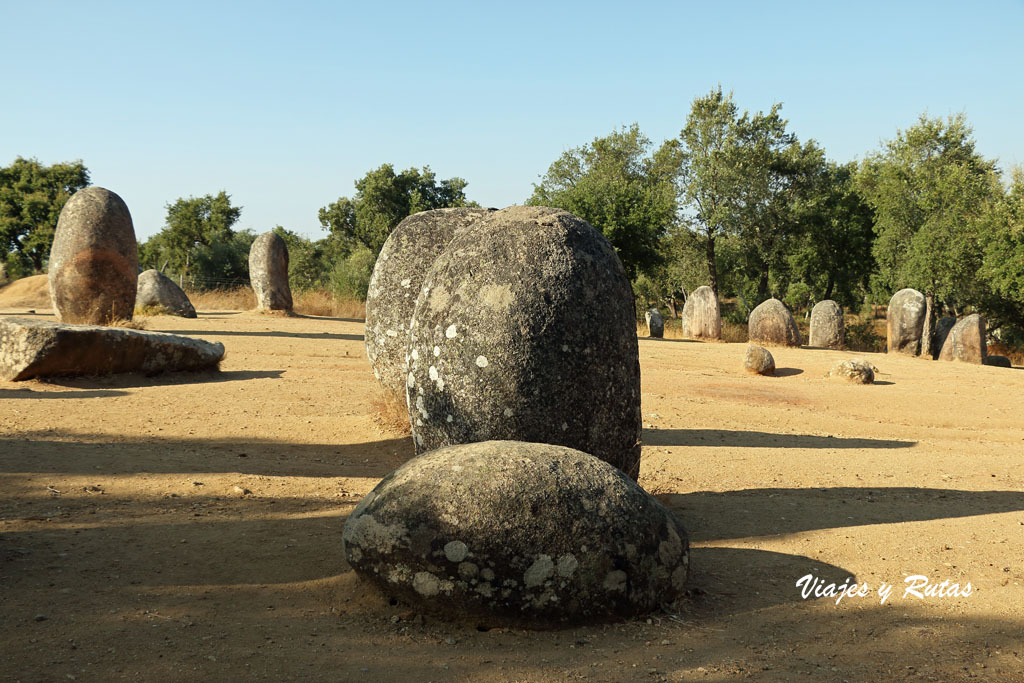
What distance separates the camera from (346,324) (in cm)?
2366

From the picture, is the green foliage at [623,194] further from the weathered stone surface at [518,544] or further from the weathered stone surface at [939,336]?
the weathered stone surface at [518,544]

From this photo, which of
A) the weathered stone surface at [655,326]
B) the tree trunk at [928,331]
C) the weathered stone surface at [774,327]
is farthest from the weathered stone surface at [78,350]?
the tree trunk at [928,331]

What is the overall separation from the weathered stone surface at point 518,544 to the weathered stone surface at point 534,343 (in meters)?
1.29

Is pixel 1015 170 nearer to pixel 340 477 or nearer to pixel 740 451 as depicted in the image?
pixel 740 451

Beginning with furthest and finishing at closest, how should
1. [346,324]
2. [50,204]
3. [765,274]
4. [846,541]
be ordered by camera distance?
[50,204] → [765,274] → [346,324] → [846,541]

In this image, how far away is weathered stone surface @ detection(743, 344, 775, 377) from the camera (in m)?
17.0

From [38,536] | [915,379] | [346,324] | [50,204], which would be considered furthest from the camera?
[50,204]

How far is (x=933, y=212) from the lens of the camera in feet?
93.2

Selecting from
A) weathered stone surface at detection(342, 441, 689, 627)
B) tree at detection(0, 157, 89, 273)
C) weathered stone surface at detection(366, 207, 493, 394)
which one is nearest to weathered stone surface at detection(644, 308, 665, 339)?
weathered stone surface at detection(366, 207, 493, 394)

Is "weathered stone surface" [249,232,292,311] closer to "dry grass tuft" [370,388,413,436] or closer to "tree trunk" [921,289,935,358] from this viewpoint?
"dry grass tuft" [370,388,413,436]

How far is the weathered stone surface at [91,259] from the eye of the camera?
15648 millimetres

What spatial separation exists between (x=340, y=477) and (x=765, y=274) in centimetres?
3441

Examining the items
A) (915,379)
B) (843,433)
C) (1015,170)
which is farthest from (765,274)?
(843,433)

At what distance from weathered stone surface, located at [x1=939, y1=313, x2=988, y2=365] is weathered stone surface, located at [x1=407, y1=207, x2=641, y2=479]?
849 inches
